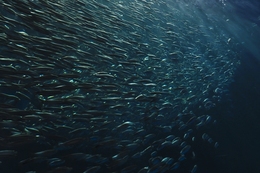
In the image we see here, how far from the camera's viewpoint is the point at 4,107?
12.5 ft

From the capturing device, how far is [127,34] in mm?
8930

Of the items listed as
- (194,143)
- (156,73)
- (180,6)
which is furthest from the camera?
(180,6)

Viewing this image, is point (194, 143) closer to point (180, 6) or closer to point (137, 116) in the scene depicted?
point (137, 116)

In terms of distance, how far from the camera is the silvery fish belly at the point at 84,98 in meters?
4.26

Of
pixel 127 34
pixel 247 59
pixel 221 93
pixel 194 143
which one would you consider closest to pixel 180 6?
pixel 247 59

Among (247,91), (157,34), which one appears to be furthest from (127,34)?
(247,91)

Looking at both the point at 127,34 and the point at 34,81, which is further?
the point at 127,34

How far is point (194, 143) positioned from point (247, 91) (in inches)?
302

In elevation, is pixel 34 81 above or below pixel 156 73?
above

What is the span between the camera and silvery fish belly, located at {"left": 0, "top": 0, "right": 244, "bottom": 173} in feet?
14.0

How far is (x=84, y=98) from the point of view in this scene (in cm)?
536

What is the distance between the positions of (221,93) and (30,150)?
9.10 metres

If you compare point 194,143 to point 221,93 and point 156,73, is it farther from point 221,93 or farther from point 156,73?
point 221,93

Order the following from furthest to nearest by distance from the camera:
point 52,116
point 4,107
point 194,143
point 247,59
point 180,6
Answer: point 180,6, point 247,59, point 194,143, point 52,116, point 4,107
